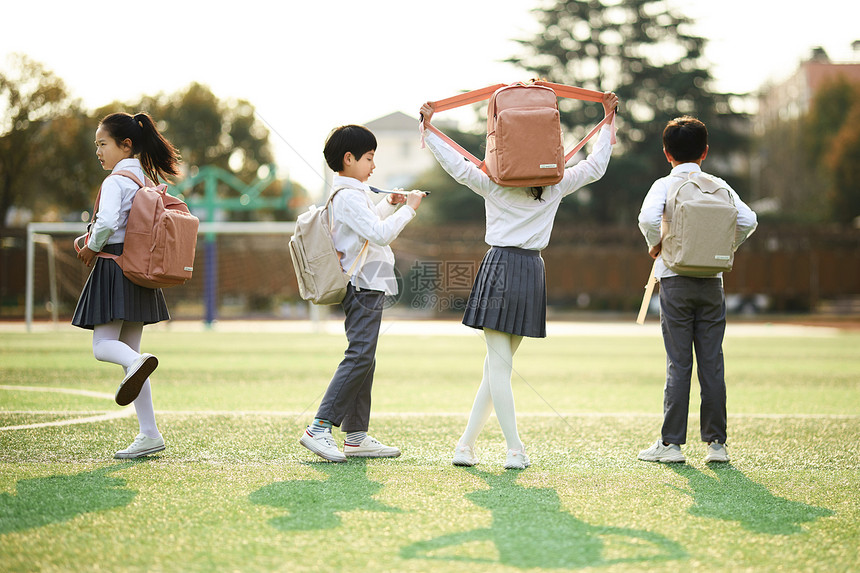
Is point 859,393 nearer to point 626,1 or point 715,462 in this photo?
point 715,462

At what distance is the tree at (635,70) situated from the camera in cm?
3164

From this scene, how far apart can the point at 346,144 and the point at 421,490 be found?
68.3 inches

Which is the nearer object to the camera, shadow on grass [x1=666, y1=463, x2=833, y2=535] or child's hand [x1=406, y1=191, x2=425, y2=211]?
shadow on grass [x1=666, y1=463, x2=833, y2=535]

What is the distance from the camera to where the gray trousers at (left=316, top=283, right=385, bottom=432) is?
4.04 meters

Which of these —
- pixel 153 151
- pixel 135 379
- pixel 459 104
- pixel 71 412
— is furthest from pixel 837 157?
pixel 135 379

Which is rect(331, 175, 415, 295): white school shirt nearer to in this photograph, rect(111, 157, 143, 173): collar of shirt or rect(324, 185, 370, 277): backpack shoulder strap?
rect(324, 185, 370, 277): backpack shoulder strap

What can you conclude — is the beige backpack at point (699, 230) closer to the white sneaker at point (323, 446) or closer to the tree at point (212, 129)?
the white sneaker at point (323, 446)

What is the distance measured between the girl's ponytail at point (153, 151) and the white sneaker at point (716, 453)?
3051 millimetres

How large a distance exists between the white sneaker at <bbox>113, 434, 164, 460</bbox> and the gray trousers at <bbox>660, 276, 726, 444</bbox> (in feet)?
8.23

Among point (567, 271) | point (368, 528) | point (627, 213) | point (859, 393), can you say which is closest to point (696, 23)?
point (627, 213)

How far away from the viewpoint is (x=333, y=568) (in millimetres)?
2393

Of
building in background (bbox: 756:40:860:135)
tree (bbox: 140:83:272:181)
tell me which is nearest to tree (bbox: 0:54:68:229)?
tree (bbox: 140:83:272:181)

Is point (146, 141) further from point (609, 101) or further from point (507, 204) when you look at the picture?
point (609, 101)

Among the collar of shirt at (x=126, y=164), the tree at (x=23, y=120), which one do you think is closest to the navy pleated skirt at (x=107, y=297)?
the collar of shirt at (x=126, y=164)
